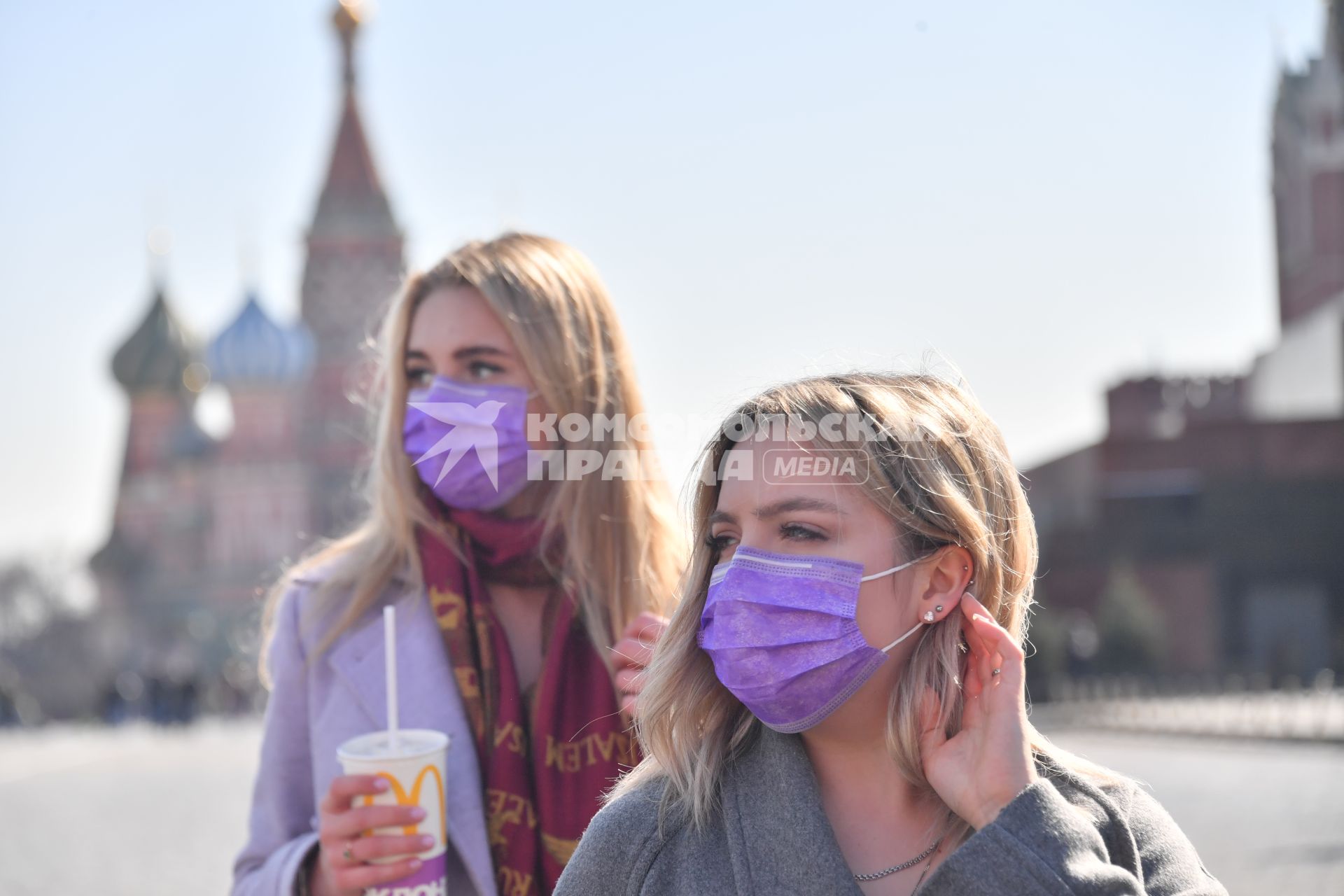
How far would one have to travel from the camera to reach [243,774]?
17344mm

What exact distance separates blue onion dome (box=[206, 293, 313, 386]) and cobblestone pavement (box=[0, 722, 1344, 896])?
28.6 m

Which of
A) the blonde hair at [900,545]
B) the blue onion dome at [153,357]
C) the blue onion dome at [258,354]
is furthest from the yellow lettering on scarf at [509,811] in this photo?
the blue onion dome at [153,357]

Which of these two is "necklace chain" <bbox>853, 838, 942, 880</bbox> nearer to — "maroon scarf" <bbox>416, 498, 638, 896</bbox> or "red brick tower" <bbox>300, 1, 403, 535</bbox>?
"maroon scarf" <bbox>416, 498, 638, 896</bbox>

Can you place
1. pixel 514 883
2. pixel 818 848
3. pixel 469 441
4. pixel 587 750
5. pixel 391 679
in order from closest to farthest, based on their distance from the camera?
1. pixel 818 848
2. pixel 391 679
3. pixel 514 883
4. pixel 587 750
5. pixel 469 441

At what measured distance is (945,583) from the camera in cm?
229

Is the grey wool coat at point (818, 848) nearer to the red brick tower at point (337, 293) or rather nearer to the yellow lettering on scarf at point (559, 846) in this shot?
the yellow lettering on scarf at point (559, 846)

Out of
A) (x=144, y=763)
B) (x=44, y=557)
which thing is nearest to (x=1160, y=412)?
(x=144, y=763)

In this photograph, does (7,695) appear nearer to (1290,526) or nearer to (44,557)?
(44,557)

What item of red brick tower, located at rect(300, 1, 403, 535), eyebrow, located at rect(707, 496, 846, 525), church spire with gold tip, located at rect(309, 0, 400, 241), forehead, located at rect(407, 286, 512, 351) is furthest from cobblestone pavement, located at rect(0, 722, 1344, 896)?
church spire with gold tip, located at rect(309, 0, 400, 241)

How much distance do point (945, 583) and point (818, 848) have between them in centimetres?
44

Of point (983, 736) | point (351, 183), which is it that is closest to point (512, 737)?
point (983, 736)

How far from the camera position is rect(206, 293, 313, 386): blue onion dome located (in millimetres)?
49281

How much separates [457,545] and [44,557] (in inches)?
2217

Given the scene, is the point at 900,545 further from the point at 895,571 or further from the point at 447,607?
the point at 447,607
